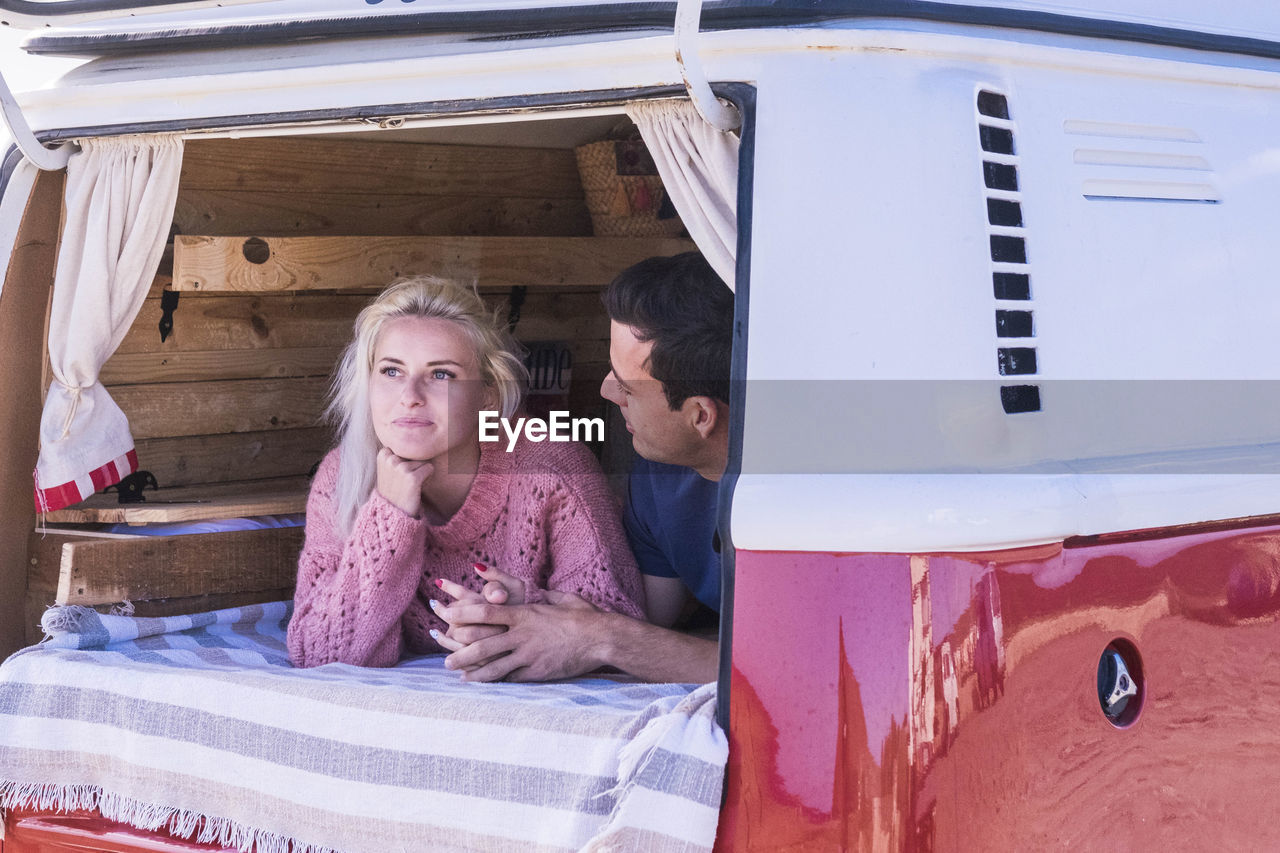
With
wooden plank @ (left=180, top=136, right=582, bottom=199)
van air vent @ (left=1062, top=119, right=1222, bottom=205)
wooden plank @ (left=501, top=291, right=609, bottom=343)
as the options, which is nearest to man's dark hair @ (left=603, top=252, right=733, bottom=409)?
van air vent @ (left=1062, top=119, right=1222, bottom=205)

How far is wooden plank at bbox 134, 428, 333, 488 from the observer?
360cm

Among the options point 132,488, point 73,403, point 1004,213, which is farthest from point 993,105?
point 132,488

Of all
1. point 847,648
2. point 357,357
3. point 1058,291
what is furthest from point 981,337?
point 357,357

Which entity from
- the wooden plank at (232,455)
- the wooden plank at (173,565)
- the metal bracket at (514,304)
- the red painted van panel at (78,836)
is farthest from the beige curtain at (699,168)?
the metal bracket at (514,304)

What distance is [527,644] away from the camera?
2559 mm

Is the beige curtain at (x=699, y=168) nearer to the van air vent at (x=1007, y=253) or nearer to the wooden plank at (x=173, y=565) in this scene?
the van air vent at (x=1007, y=253)

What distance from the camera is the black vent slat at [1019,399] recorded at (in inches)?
69.2

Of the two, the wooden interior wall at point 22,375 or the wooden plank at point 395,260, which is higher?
the wooden plank at point 395,260

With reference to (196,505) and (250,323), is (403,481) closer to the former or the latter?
(196,505)

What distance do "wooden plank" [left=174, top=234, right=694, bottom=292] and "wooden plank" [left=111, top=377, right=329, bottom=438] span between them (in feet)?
1.07

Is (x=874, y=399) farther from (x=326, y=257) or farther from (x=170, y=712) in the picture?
(x=326, y=257)

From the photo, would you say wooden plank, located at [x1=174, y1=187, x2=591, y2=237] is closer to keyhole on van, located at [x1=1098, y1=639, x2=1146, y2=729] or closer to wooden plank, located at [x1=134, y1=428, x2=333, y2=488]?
wooden plank, located at [x1=134, y1=428, x2=333, y2=488]

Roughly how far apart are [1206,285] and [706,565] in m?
1.43

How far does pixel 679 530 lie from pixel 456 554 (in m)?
0.53
